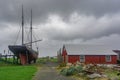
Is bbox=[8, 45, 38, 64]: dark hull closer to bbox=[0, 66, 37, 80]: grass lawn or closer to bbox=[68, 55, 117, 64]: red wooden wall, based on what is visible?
bbox=[68, 55, 117, 64]: red wooden wall

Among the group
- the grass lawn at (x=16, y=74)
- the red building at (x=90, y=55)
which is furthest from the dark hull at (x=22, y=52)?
the grass lawn at (x=16, y=74)

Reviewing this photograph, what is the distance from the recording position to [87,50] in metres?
60.8

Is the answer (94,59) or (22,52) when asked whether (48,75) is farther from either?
(22,52)

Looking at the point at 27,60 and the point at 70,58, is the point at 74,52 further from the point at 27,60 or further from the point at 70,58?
the point at 27,60

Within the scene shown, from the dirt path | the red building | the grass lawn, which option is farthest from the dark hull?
the dirt path

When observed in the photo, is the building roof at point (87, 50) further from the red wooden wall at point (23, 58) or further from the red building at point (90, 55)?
the red wooden wall at point (23, 58)

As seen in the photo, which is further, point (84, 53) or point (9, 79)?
point (84, 53)

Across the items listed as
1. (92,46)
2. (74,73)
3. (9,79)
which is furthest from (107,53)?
(9,79)

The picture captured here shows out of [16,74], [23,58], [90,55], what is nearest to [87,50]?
[90,55]

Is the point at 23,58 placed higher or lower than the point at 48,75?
higher

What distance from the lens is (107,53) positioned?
59.7m

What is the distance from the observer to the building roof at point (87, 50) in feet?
194

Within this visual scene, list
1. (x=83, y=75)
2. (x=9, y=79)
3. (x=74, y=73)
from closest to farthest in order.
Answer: (x=9, y=79)
(x=83, y=75)
(x=74, y=73)

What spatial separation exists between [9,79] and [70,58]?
35282mm
